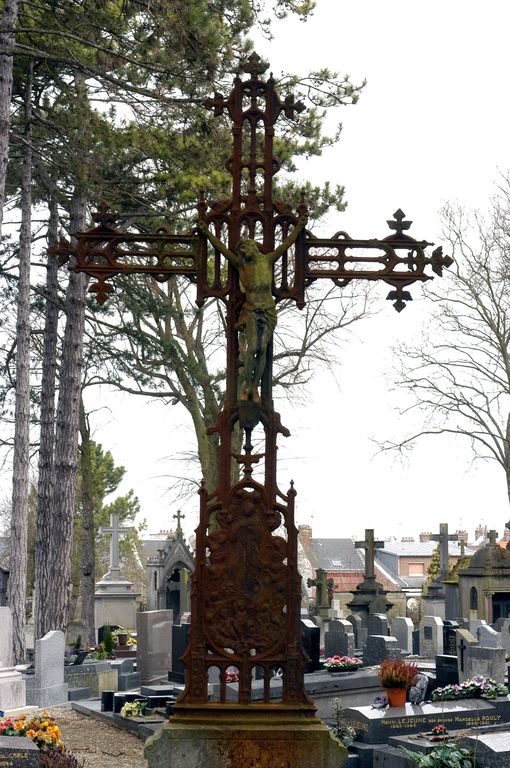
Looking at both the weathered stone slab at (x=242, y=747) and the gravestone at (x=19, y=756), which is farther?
the gravestone at (x=19, y=756)

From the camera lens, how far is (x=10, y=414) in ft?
76.3

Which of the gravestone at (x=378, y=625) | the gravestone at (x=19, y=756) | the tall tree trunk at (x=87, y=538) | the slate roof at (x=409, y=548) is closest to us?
the gravestone at (x=19, y=756)

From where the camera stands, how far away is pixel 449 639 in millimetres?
19484

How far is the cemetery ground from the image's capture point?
11734 mm

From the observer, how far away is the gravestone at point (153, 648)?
18250mm

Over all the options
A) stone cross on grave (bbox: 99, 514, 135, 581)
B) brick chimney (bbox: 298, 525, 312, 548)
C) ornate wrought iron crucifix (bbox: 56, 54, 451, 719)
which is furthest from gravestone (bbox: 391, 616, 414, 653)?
brick chimney (bbox: 298, 525, 312, 548)

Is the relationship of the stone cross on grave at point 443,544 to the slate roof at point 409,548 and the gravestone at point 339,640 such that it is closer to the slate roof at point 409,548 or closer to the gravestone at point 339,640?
the gravestone at point 339,640

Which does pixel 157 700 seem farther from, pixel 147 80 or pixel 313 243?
pixel 313 243

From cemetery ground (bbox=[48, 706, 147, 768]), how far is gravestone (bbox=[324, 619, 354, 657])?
18.6ft

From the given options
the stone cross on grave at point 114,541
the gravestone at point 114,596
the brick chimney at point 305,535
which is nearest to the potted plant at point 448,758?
the stone cross on grave at point 114,541

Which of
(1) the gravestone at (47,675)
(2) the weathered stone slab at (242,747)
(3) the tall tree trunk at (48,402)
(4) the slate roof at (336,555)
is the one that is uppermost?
(3) the tall tree trunk at (48,402)

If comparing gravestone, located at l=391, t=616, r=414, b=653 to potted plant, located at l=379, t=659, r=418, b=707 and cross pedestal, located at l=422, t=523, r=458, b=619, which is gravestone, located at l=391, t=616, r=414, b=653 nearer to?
cross pedestal, located at l=422, t=523, r=458, b=619

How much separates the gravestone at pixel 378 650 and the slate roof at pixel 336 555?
60.5 m

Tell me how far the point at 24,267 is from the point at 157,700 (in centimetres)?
863
